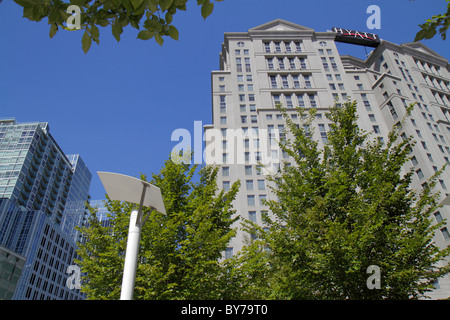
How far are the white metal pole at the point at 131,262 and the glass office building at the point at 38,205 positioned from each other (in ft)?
233

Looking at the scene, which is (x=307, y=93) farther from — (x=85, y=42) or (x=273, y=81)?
(x=85, y=42)

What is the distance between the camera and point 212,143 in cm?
5200

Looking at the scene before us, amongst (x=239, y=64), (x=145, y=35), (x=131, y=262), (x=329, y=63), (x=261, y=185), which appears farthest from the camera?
(x=329, y=63)

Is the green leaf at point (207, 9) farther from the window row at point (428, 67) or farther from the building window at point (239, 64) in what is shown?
the window row at point (428, 67)

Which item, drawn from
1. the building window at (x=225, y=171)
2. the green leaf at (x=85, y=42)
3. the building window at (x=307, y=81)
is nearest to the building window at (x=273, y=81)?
the building window at (x=307, y=81)

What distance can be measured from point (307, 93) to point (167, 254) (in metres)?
53.0

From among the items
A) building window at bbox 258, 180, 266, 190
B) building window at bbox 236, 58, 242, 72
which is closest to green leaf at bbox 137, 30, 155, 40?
building window at bbox 258, 180, 266, 190

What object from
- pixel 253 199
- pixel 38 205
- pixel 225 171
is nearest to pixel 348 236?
pixel 253 199


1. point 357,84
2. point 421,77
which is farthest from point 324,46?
point 421,77

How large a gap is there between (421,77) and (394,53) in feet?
27.1

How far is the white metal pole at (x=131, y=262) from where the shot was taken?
15.0 feet

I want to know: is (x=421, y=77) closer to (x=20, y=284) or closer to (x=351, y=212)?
(x=351, y=212)

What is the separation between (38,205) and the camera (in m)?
101

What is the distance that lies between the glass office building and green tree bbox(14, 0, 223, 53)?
7284 cm
